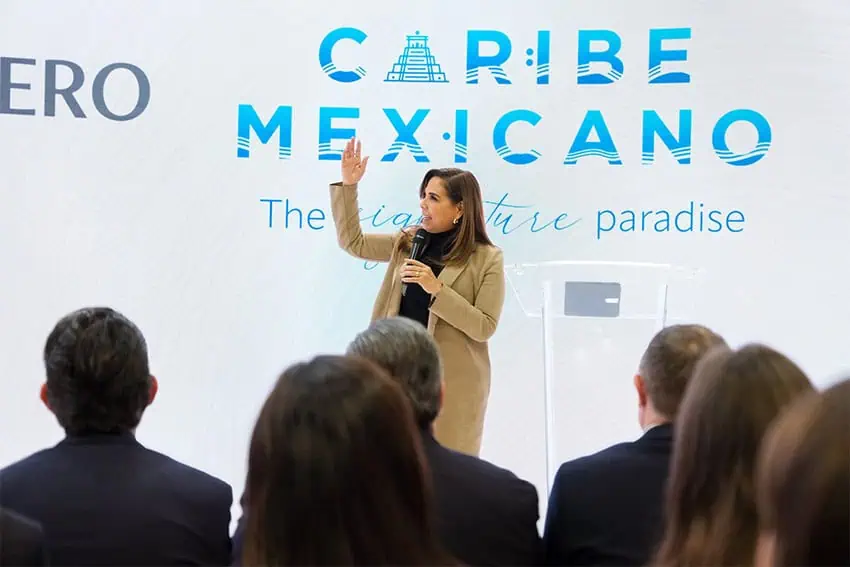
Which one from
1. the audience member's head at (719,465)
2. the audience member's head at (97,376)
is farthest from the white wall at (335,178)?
the audience member's head at (719,465)

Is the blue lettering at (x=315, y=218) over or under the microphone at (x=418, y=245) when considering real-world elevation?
over

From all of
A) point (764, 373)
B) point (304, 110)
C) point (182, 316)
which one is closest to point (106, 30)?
point (304, 110)

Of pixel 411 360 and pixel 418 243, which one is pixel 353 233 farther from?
pixel 411 360

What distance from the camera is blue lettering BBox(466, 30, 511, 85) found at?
427 cm

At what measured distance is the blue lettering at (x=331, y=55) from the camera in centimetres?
436

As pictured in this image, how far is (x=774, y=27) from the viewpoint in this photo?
4195 mm

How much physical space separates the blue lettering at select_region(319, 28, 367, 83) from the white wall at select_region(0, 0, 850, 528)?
34 millimetres

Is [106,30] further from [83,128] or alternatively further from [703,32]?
[703,32]

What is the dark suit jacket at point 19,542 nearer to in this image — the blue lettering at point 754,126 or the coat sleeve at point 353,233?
the coat sleeve at point 353,233

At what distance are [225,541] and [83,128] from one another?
3.18 meters

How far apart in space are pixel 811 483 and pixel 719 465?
1.78 ft

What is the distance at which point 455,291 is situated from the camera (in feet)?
11.5

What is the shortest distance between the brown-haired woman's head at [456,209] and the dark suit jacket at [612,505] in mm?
1770

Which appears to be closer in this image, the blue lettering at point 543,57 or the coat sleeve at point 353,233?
the coat sleeve at point 353,233
